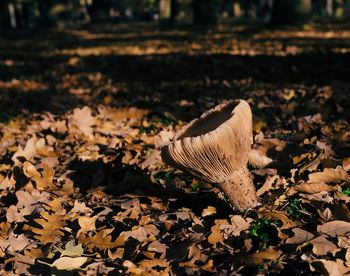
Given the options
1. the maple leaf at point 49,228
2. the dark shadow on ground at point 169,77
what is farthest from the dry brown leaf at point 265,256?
the dark shadow on ground at point 169,77

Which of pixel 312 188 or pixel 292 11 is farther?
pixel 292 11

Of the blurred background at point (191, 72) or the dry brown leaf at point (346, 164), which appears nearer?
the dry brown leaf at point (346, 164)

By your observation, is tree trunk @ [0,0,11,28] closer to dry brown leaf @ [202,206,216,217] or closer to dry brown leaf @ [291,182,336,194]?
dry brown leaf @ [202,206,216,217]

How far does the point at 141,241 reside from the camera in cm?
239

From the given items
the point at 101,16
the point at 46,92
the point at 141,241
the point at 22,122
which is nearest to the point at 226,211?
the point at 141,241

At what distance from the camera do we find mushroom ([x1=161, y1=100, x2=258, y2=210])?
2.09 meters

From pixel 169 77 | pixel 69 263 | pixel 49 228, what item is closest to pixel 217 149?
pixel 69 263

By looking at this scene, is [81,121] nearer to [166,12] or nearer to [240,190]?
[240,190]

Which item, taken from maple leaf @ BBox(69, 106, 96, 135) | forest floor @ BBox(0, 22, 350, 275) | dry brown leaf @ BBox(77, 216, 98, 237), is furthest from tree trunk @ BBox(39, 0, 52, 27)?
dry brown leaf @ BBox(77, 216, 98, 237)

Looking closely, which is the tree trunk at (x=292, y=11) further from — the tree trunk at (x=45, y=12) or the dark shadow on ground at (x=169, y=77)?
the tree trunk at (x=45, y=12)

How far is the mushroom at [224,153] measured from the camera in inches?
82.2

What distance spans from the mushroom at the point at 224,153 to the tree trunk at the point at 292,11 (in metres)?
12.0

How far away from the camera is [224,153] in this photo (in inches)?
84.8

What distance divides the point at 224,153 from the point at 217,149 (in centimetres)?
6
